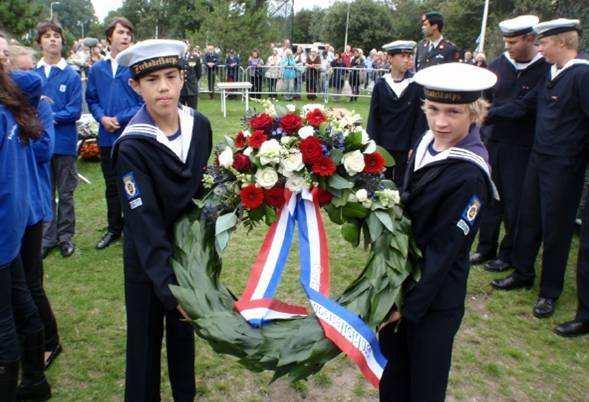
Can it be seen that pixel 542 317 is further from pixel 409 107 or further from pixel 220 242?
pixel 220 242

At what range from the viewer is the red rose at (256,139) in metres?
2.68

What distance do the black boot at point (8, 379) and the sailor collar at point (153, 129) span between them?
4.64 ft

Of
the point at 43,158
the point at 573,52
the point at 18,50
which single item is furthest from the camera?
the point at 573,52

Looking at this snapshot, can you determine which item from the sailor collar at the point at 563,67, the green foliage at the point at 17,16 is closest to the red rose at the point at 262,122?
the sailor collar at the point at 563,67

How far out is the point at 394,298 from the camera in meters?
2.47

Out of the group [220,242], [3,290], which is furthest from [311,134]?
[3,290]

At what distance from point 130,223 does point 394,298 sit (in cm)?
136

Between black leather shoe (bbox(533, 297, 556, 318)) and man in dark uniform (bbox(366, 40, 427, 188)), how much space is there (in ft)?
6.10

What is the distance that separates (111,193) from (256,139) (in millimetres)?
3842

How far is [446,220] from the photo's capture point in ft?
8.25

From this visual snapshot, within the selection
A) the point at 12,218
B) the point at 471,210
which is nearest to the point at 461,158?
the point at 471,210

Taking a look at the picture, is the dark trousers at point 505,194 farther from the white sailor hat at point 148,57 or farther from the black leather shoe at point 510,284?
the white sailor hat at point 148,57

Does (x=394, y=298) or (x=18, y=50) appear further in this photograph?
(x=18, y=50)

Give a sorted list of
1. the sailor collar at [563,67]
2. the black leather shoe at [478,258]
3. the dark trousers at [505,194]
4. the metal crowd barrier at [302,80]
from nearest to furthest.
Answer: the sailor collar at [563,67]
the dark trousers at [505,194]
the black leather shoe at [478,258]
the metal crowd barrier at [302,80]
